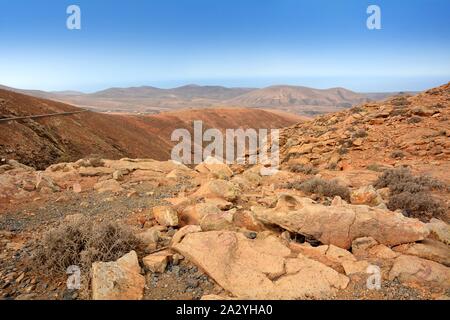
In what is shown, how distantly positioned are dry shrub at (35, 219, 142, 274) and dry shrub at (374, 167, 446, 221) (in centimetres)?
449

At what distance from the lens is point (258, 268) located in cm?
331

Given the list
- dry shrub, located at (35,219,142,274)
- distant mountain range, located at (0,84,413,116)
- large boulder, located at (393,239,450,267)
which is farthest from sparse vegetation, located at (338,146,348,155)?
distant mountain range, located at (0,84,413,116)

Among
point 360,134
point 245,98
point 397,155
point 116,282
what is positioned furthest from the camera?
point 245,98

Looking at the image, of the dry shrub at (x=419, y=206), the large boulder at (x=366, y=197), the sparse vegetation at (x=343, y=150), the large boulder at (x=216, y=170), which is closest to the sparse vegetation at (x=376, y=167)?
the sparse vegetation at (x=343, y=150)

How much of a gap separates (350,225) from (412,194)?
2.38 meters

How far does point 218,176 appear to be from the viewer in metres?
8.39

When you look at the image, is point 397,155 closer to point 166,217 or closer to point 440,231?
point 440,231

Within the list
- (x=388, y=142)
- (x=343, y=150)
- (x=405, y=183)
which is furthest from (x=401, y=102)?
(x=405, y=183)

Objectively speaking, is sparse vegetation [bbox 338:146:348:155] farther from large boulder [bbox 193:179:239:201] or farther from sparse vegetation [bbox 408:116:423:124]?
large boulder [bbox 193:179:239:201]

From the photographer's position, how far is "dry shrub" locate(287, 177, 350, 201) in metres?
5.92

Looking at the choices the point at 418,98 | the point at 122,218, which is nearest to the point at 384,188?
the point at 122,218

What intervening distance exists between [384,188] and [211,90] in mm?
191860
